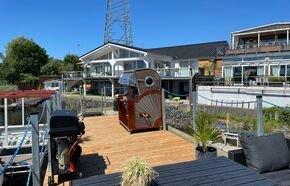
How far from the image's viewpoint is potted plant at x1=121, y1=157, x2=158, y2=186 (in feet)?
7.28

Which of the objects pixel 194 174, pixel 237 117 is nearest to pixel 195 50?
pixel 237 117

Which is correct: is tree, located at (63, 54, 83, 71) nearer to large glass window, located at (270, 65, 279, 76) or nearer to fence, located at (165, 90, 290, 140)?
fence, located at (165, 90, 290, 140)

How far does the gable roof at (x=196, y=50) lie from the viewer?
2940 cm

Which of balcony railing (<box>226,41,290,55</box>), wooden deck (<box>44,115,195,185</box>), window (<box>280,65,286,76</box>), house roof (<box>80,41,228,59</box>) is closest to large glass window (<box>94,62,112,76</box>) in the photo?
house roof (<box>80,41,228,59</box>)

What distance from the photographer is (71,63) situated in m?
50.0

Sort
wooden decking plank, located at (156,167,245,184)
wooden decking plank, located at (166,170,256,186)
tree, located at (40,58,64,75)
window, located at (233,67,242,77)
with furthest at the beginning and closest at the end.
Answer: tree, located at (40,58,64,75) < window, located at (233,67,242,77) < wooden decking plank, located at (156,167,245,184) < wooden decking plank, located at (166,170,256,186)

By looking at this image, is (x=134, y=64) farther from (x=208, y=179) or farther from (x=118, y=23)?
(x=208, y=179)

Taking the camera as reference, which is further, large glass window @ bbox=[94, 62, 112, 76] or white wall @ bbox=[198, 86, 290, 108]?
large glass window @ bbox=[94, 62, 112, 76]

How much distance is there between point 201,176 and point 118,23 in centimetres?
3914

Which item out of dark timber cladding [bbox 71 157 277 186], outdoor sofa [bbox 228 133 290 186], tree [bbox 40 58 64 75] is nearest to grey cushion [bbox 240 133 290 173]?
outdoor sofa [bbox 228 133 290 186]

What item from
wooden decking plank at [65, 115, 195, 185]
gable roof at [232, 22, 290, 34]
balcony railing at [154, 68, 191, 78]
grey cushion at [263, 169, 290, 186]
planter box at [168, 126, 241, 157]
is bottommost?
wooden decking plank at [65, 115, 195, 185]

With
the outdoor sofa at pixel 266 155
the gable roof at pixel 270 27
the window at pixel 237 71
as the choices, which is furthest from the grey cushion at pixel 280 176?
the gable roof at pixel 270 27

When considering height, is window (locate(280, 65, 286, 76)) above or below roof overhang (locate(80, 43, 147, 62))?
below

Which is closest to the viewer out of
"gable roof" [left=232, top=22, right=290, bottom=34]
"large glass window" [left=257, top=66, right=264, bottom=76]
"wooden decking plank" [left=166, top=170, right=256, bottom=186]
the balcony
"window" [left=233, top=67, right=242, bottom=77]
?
"wooden decking plank" [left=166, top=170, right=256, bottom=186]
